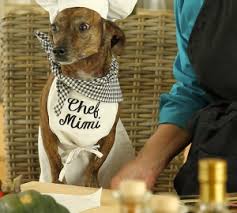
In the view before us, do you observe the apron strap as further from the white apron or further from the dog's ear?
the dog's ear

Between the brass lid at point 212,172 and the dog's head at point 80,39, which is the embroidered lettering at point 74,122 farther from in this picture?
the brass lid at point 212,172

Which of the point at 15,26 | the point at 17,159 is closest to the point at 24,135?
the point at 17,159

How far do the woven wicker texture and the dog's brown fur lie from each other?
30 cm

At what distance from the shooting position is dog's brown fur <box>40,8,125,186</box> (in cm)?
92

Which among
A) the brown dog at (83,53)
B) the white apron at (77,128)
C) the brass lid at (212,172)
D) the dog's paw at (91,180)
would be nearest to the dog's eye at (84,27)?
the brown dog at (83,53)

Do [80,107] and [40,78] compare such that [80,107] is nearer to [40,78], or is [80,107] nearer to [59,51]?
[59,51]

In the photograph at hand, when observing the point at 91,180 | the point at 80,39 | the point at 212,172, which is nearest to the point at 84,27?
the point at 80,39

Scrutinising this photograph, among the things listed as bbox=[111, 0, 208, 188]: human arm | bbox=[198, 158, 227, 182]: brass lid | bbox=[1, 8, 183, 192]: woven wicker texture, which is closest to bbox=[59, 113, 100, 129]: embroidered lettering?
bbox=[111, 0, 208, 188]: human arm

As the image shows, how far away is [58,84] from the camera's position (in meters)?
0.97

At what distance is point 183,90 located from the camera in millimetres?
979

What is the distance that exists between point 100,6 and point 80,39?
2.5 inches

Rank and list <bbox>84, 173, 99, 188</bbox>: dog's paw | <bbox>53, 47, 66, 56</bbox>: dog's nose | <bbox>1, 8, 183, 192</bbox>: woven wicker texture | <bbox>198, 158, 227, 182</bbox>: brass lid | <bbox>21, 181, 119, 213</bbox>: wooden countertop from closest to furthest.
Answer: <bbox>198, 158, 227, 182</bbox>: brass lid < <bbox>21, 181, 119, 213</bbox>: wooden countertop < <bbox>53, 47, 66, 56</bbox>: dog's nose < <bbox>84, 173, 99, 188</bbox>: dog's paw < <bbox>1, 8, 183, 192</bbox>: woven wicker texture

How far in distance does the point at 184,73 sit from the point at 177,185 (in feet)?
0.66

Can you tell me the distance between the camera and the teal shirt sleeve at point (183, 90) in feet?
3.09
